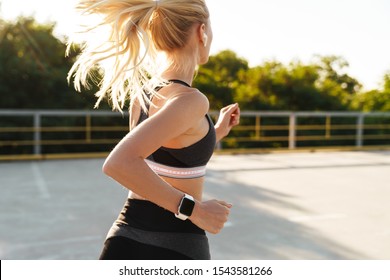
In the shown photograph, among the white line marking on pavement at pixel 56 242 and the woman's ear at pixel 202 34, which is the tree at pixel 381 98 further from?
the woman's ear at pixel 202 34

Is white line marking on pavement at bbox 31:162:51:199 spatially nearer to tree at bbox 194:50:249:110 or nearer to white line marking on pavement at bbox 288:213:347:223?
white line marking on pavement at bbox 288:213:347:223

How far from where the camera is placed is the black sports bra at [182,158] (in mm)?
1339

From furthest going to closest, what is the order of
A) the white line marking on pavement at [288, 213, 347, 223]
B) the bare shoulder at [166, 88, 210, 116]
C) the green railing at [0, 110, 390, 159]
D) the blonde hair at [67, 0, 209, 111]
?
the green railing at [0, 110, 390, 159] → the white line marking on pavement at [288, 213, 347, 223] → the blonde hair at [67, 0, 209, 111] → the bare shoulder at [166, 88, 210, 116]

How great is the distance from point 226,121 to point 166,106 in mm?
637

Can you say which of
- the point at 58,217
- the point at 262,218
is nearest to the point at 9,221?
the point at 58,217

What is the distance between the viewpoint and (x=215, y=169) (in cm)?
815

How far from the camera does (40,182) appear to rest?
663 centimetres

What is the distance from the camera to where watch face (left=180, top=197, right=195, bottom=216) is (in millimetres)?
1296

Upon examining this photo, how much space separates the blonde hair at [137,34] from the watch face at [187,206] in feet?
0.94

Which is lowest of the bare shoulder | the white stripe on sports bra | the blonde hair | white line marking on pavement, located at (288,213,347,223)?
white line marking on pavement, located at (288,213,347,223)

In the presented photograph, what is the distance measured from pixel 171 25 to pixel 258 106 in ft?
56.6

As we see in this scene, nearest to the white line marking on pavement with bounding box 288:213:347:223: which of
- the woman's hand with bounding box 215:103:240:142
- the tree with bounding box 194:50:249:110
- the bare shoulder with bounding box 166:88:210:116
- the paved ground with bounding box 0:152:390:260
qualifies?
the paved ground with bounding box 0:152:390:260

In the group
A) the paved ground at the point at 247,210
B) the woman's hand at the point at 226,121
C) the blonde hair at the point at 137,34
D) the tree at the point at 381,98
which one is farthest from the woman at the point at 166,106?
the tree at the point at 381,98

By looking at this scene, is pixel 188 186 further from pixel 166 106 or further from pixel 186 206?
pixel 166 106
